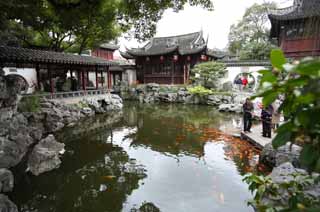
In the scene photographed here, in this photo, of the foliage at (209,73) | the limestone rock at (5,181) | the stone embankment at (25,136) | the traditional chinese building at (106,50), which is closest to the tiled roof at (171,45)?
the foliage at (209,73)

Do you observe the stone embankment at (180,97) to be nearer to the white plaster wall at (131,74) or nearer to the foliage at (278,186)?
the white plaster wall at (131,74)

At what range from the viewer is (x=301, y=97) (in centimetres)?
66

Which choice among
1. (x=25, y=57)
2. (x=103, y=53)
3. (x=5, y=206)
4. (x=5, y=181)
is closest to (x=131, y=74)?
(x=103, y=53)

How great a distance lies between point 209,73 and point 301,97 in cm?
1738

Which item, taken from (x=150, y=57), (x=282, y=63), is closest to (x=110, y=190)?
(x=282, y=63)

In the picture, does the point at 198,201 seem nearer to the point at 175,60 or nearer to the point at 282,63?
the point at 282,63

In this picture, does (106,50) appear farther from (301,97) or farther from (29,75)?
(301,97)

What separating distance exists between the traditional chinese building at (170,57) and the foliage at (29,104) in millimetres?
13729

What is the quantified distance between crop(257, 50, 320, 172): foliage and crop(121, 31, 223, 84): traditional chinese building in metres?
19.9

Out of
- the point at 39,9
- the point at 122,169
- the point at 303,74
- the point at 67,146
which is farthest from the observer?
the point at 67,146

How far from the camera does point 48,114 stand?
876 centimetres

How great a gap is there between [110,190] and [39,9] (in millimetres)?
5187

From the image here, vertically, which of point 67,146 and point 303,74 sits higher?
point 303,74

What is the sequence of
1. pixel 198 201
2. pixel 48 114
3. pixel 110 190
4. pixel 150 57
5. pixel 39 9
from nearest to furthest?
pixel 198 201 → pixel 110 190 → pixel 39 9 → pixel 48 114 → pixel 150 57
